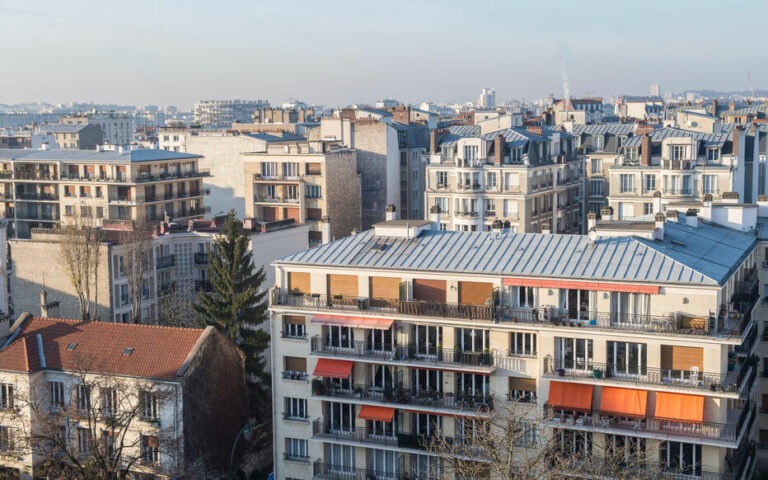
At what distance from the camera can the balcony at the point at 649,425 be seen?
126 feet

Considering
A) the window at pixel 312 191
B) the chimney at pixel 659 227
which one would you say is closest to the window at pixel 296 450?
the chimney at pixel 659 227

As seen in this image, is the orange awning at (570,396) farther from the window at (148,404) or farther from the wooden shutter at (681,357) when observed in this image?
the window at (148,404)

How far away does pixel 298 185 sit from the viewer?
83.9m

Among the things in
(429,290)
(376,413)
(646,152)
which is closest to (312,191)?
(646,152)

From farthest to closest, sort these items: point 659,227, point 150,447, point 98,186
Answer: point 98,186 → point 150,447 → point 659,227

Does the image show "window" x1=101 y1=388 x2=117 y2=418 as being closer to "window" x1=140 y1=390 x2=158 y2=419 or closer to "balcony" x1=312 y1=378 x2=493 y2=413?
"window" x1=140 y1=390 x2=158 y2=419

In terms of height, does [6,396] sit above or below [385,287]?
below

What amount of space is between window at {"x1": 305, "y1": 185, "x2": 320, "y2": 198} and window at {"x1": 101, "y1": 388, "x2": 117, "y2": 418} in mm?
40747

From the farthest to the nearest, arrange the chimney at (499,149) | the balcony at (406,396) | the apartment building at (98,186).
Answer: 1. the apartment building at (98,186)
2. the chimney at (499,149)
3. the balcony at (406,396)

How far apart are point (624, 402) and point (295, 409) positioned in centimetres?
1462

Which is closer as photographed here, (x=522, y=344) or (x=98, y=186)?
(x=522, y=344)

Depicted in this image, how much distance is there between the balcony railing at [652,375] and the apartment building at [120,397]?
51.3 feet

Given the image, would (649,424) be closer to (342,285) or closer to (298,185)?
(342,285)

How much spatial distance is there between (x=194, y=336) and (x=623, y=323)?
1881 centimetres
